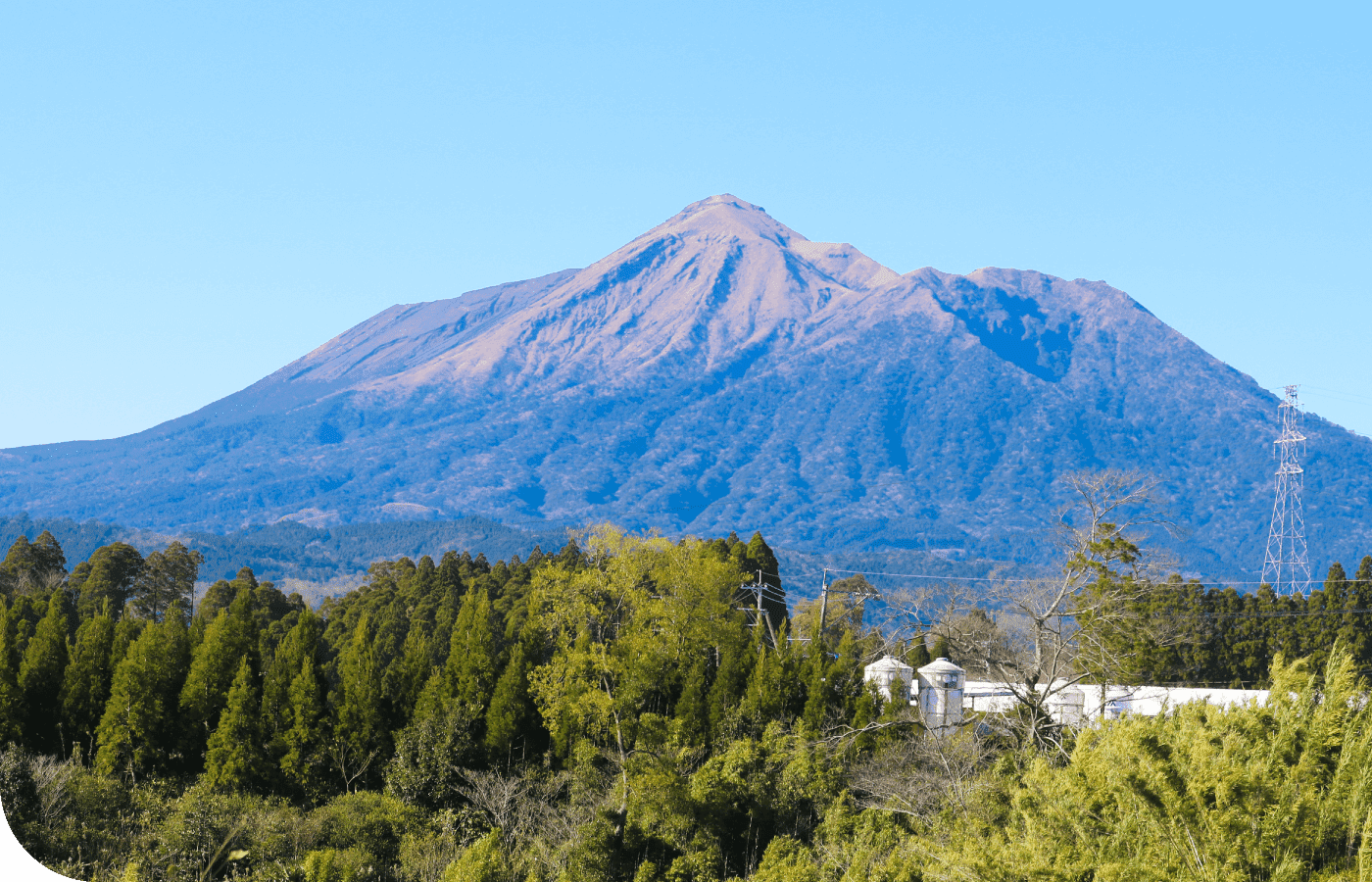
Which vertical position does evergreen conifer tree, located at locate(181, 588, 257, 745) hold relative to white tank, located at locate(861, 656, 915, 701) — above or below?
above

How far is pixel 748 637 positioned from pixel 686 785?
10.4 meters

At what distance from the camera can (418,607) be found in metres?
60.4

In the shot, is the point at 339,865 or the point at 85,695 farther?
the point at 85,695

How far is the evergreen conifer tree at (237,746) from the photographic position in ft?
113

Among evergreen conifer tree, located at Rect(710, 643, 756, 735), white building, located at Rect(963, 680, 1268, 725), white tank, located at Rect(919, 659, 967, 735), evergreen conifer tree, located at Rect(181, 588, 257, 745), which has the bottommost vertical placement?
white building, located at Rect(963, 680, 1268, 725)

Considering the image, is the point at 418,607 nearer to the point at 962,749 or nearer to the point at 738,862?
the point at 738,862

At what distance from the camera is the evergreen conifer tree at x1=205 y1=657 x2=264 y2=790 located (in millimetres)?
34562

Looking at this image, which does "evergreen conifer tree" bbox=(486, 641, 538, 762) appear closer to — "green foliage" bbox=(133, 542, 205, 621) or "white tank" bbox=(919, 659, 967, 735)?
"white tank" bbox=(919, 659, 967, 735)

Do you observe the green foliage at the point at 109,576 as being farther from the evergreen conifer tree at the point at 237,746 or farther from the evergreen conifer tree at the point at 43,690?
the evergreen conifer tree at the point at 237,746

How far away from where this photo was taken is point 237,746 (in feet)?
114

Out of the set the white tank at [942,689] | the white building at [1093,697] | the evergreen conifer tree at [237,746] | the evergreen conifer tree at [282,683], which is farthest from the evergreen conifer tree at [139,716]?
the white building at [1093,697]

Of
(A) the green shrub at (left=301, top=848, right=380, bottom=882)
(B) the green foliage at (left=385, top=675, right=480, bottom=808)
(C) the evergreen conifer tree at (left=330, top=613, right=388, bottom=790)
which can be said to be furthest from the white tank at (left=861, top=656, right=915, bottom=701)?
(A) the green shrub at (left=301, top=848, right=380, bottom=882)

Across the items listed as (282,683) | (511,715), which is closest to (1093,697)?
(511,715)

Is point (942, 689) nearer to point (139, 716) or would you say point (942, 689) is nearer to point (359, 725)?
point (359, 725)
